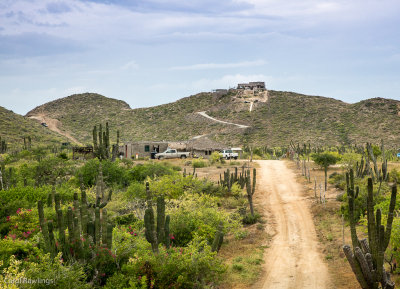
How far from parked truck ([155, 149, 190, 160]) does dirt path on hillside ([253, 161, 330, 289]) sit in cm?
1944

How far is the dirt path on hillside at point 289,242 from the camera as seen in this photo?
1141 centimetres

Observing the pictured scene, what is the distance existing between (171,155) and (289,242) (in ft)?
102

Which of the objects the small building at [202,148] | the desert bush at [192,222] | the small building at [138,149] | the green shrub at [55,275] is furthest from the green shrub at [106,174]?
the small building at [202,148]

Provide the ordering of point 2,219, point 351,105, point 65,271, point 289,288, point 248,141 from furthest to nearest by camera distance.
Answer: point 351,105 → point 248,141 → point 2,219 → point 289,288 → point 65,271

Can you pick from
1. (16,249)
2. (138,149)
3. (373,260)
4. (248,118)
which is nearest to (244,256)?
(373,260)

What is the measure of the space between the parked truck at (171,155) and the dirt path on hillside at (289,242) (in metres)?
19.4

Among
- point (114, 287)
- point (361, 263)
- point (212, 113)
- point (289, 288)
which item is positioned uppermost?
point (212, 113)

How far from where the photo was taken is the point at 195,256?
31.3ft

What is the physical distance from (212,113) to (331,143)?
92.7ft

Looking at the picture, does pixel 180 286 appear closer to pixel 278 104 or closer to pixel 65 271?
pixel 65 271

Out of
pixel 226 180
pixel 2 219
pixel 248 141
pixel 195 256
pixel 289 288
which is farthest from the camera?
pixel 248 141

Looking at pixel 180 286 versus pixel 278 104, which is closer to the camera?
pixel 180 286

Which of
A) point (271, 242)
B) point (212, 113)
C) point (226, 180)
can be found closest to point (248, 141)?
point (212, 113)

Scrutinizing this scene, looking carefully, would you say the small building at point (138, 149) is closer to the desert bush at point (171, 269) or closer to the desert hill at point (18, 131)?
the desert hill at point (18, 131)
